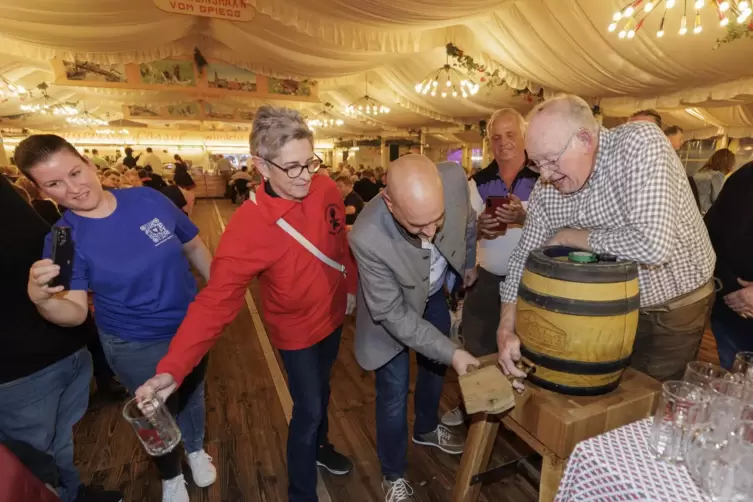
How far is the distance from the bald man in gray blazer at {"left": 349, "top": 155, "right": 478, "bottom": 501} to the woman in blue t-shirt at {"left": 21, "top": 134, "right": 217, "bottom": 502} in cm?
81

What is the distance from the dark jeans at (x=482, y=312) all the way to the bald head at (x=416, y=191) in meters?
1.20

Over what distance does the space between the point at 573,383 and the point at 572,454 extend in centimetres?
19

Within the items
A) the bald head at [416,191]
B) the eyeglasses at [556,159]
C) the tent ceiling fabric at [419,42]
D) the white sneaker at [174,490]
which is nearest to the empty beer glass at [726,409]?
the eyeglasses at [556,159]

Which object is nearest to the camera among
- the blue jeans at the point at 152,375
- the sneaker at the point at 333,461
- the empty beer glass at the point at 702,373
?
the empty beer glass at the point at 702,373

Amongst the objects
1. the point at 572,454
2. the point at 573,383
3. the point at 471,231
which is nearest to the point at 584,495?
the point at 572,454

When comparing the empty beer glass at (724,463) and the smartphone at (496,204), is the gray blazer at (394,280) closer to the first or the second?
the smartphone at (496,204)

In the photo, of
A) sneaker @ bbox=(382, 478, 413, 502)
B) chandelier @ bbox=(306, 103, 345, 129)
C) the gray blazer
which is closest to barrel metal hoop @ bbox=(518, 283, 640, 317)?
the gray blazer

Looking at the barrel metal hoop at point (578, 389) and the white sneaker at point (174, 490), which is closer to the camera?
the barrel metal hoop at point (578, 389)

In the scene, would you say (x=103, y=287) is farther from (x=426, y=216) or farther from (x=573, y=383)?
(x=573, y=383)

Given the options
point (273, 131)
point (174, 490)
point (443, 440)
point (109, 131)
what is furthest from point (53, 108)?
point (443, 440)

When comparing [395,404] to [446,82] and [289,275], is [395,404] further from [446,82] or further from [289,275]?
[446,82]

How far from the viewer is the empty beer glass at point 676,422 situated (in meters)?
0.98

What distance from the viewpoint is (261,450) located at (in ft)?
8.11

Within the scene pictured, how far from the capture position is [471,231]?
2.17 metres
